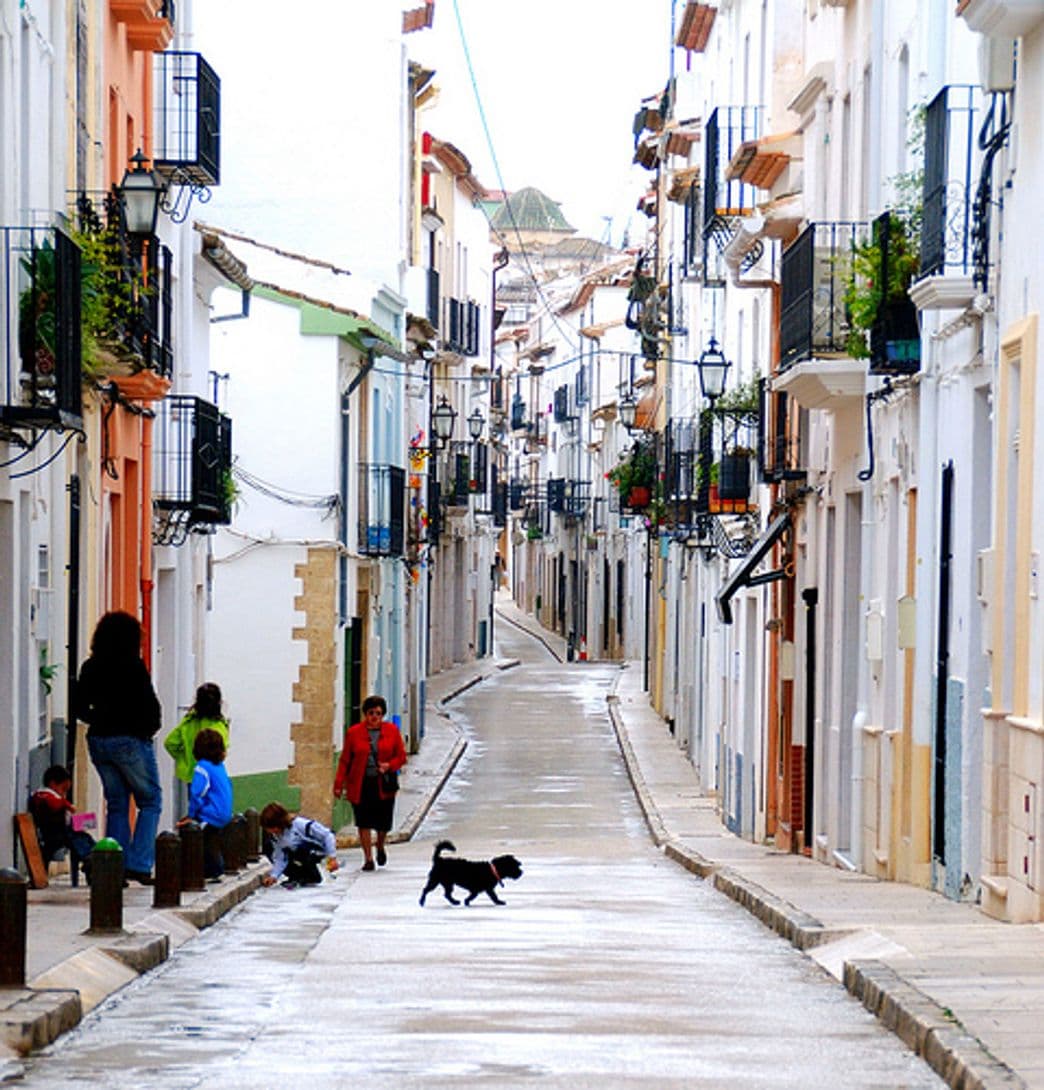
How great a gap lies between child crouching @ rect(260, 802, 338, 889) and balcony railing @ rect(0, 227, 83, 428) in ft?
15.2

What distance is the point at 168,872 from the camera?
47.3 feet

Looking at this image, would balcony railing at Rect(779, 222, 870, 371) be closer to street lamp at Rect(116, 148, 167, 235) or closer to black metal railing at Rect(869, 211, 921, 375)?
black metal railing at Rect(869, 211, 921, 375)

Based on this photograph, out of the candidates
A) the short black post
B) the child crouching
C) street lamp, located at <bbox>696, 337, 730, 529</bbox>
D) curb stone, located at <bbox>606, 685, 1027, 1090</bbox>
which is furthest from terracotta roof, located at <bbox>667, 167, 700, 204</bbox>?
curb stone, located at <bbox>606, 685, 1027, 1090</bbox>

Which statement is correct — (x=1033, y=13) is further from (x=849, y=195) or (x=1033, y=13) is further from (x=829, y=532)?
(x=829, y=532)

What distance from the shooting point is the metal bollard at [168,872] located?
46.9 feet

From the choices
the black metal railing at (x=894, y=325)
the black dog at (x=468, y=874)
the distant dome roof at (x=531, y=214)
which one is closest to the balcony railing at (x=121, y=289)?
the black dog at (x=468, y=874)

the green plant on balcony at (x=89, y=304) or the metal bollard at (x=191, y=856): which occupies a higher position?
the green plant on balcony at (x=89, y=304)

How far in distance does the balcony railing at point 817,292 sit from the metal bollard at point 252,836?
6.14 m

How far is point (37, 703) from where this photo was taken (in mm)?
17547

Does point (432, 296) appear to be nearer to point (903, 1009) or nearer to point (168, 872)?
point (168, 872)

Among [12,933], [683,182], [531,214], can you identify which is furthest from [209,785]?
[531,214]

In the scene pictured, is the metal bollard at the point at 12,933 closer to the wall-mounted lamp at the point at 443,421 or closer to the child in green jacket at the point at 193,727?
the child in green jacket at the point at 193,727

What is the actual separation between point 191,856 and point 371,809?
6456mm

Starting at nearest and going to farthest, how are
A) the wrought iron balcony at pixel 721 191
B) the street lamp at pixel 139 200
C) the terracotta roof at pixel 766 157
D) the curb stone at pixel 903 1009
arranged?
the curb stone at pixel 903 1009, the street lamp at pixel 139 200, the terracotta roof at pixel 766 157, the wrought iron balcony at pixel 721 191
